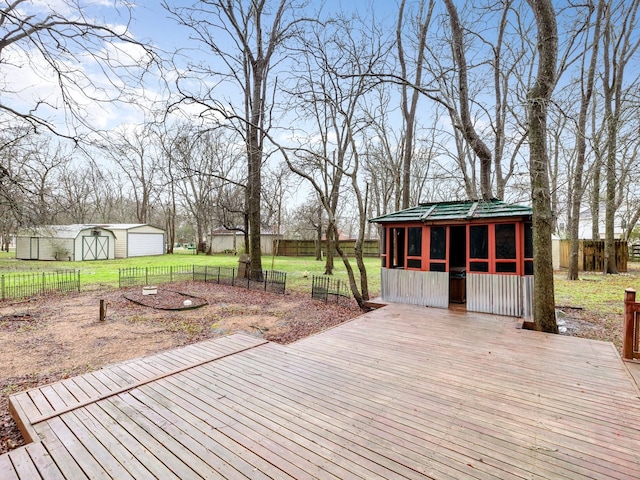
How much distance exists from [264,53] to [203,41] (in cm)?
426

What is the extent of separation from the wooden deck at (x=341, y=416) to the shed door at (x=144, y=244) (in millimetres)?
25631

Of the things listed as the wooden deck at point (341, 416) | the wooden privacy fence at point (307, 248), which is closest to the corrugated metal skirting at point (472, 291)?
the wooden deck at point (341, 416)

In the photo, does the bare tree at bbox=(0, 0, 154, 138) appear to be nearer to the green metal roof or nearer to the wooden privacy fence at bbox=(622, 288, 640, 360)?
the green metal roof

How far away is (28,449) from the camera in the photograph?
8.27 ft

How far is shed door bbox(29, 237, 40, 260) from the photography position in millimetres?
22516

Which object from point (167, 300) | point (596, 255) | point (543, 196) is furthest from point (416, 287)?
point (596, 255)

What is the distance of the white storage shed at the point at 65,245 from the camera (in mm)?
22125

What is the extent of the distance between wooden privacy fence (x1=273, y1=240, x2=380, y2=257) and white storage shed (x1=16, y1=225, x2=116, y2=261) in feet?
46.3

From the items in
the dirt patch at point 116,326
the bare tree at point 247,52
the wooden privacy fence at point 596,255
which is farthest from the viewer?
the wooden privacy fence at point 596,255

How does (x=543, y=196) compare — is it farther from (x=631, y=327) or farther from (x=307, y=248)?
(x=307, y=248)

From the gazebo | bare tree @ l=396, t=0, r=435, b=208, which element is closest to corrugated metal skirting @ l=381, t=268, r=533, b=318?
the gazebo

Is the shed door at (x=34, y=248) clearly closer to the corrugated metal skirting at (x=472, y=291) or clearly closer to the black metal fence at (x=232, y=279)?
the black metal fence at (x=232, y=279)

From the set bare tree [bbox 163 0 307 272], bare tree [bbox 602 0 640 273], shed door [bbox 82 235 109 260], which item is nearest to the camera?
bare tree [bbox 163 0 307 272]

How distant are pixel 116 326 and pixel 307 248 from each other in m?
23.9
